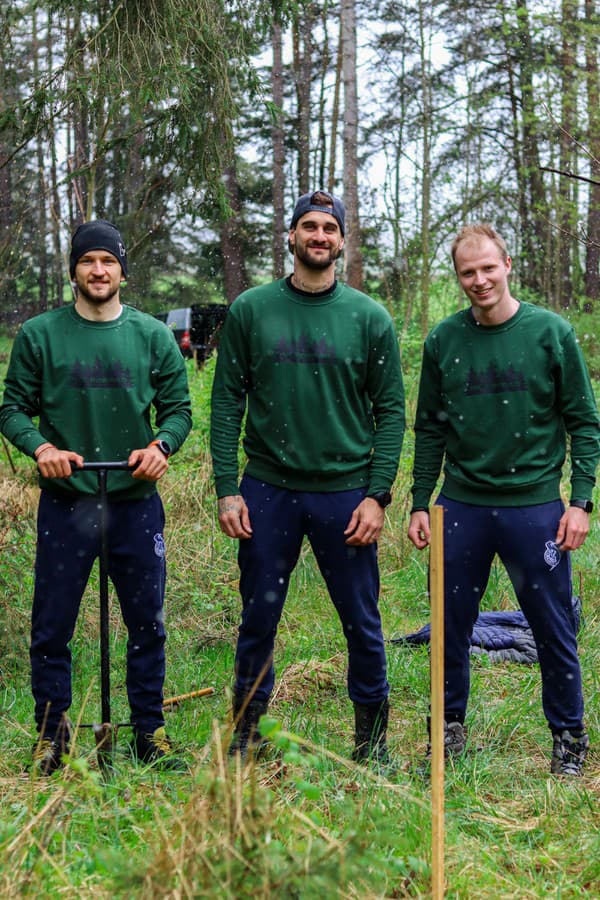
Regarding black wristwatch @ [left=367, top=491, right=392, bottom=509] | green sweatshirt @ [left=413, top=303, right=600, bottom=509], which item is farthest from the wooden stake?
green sweatshirt @ [left=413, top=303, right=600, bottom=509]

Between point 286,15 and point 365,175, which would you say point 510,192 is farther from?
point 286,15

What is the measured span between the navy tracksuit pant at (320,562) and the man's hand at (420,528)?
0.64 feet

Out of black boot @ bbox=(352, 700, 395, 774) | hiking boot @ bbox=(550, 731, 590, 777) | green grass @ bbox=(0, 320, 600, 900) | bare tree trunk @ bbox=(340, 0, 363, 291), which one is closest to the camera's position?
green grass @ bbox=(0, 320, 600, 900)

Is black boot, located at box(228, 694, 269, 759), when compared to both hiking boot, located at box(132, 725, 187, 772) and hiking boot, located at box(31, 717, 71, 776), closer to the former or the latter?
hiking boot, located at box(132, 725, 187, 772)

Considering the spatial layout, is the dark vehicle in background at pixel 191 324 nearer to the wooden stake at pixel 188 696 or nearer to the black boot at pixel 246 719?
the wooden stake at pixel 188 696

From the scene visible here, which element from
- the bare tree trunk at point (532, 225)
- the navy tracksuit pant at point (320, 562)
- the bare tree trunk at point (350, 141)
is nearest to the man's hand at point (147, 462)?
the navy tracksuit pant at point (320, 562)

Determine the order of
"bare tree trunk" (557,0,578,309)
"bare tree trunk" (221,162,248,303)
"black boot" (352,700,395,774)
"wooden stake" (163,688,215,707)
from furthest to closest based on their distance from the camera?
"bare tree trunk" (221,162,248,303) < "bare tree trunk" (557,0,578,309) < "wooden stake" (163,688,215,707) < "black boot" (352,700,395,774)

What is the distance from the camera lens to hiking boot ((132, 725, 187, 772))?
143 inches

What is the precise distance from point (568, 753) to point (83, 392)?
238cm

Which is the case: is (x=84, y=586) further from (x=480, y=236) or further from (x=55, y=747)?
(x=480, y=236)

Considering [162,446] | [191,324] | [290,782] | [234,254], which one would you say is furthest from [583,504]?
[191,324]

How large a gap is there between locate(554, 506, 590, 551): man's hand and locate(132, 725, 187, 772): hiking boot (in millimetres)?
1720

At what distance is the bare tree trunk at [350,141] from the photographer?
1236 cm

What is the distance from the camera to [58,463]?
3371 mm
